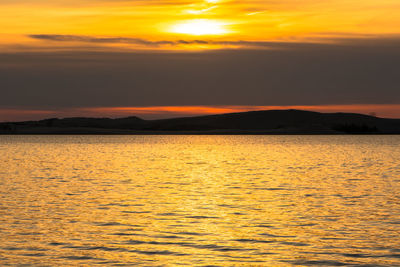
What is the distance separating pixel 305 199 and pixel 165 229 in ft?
35.2

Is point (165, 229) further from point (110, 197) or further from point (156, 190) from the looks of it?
point (156, 190)

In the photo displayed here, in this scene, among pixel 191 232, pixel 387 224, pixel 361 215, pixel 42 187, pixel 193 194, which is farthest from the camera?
pixel 42 187

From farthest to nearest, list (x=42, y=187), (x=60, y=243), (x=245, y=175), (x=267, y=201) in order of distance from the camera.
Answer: (x=245, y=175)
(x=42, y=187)
(x=267, y=201)
(x=60, y=243)

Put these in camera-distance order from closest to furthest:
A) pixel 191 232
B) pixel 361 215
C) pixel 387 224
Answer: pixel 191 232 < pixel 387 224 < pixel 361 215

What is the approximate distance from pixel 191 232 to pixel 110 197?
421 inches

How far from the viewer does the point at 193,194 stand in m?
32.9

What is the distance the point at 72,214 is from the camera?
1003 inches

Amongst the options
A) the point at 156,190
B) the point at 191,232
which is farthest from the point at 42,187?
the point at 191,232

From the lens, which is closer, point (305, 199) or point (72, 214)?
point (72, 214)

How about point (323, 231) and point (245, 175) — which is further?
point (245, 175)

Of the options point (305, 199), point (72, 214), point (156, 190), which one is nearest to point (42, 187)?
point (156, 190)

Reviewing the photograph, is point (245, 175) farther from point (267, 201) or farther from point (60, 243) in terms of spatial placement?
point (60, 243)

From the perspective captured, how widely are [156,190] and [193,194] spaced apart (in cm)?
273

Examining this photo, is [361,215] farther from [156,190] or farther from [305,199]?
[156,190]
